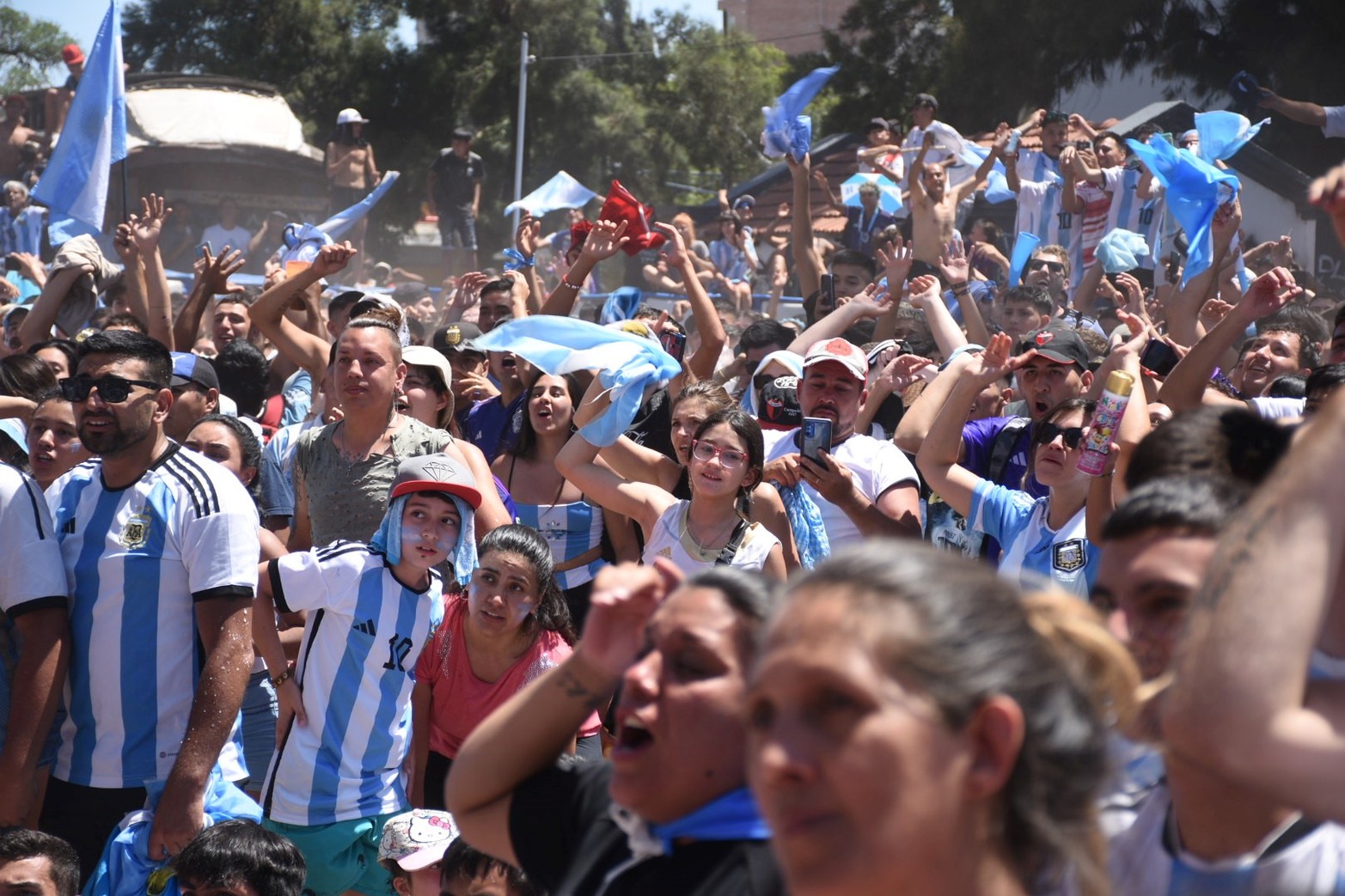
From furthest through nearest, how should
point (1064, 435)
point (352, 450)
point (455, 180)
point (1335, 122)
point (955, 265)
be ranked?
point (455, 180)
point (1335, 122)
point (955, 265)
point (352, 450)
point (1064, 435)

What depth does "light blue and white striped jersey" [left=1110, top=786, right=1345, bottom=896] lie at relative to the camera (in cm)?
176

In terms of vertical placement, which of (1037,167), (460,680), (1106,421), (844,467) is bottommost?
(460,680)

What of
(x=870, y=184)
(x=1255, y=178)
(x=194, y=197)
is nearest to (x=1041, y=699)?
(x=870, y=184)

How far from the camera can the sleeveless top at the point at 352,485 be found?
5.34 meters

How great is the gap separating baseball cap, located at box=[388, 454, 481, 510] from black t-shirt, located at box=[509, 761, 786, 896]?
238 cm

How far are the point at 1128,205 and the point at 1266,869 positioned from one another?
929cm

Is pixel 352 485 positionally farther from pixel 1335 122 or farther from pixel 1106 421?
pixel 1335 122

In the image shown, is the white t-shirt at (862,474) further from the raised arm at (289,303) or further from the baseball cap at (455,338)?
the baseball cap at (455,338)

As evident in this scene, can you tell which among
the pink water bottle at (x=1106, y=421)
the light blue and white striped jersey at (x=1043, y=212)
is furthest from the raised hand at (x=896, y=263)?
the light blue and white striped jersey at (x=1043, y=212)

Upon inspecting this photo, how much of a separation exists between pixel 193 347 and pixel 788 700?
24.2 feet

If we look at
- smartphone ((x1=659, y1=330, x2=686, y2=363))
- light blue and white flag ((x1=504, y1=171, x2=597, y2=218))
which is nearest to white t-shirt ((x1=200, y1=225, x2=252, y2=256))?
light blue and white flag ((x1=504, y1=171, x2=597, y2=218))

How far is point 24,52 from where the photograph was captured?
4712cm

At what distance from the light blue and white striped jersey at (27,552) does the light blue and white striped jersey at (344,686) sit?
0.68 metres

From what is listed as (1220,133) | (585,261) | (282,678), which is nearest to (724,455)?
(282,678)
